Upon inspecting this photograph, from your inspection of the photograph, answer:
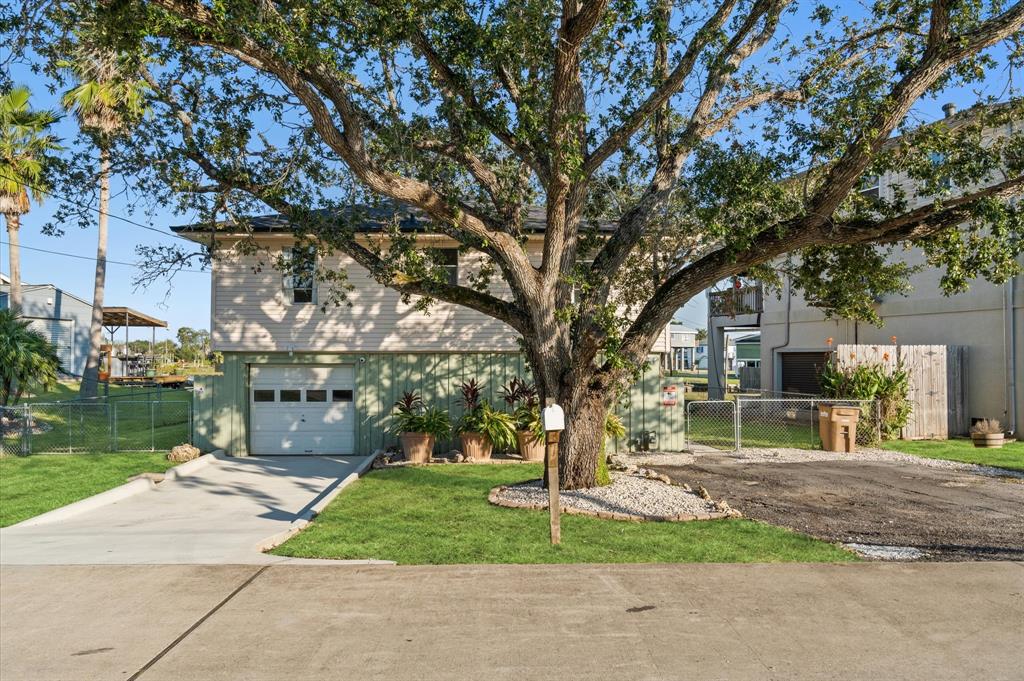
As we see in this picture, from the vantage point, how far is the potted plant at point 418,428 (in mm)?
14266

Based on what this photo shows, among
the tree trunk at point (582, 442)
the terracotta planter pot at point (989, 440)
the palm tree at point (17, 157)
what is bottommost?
the terracotta planter pot at point (989, 440)

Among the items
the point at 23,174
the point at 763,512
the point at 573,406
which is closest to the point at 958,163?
the point at 763,512

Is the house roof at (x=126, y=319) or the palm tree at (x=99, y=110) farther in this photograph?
the house roof at (x=126, y=319)

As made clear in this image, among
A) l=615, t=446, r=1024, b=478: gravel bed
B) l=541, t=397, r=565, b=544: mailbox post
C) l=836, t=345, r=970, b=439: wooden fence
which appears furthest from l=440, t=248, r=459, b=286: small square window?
l=836, t=345, r=970, b=439: wooden fence

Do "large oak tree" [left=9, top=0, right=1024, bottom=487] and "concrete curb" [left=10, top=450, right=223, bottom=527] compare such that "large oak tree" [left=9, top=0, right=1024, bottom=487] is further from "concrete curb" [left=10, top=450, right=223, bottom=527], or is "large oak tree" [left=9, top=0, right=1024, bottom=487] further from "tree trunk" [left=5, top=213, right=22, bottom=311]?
"tree trunk" [left=5, top=213, right=22, bottom=311]

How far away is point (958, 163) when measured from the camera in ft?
28.7

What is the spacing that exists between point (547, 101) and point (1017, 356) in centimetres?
1372

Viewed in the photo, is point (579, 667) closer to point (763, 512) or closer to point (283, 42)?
point (763, 512)

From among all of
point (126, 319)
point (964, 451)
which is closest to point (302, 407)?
point (964, 451)

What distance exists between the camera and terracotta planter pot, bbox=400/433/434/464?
46.8ft

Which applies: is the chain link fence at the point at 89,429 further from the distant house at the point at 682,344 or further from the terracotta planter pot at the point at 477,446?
the distant house at the point at 682,344

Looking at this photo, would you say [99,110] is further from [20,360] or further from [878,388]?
[878,388]

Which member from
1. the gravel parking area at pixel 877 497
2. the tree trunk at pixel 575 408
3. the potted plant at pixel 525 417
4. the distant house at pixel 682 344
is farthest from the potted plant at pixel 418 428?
the distant house at pixel 682 344

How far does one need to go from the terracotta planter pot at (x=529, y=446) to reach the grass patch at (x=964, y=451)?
7993 millimetres
